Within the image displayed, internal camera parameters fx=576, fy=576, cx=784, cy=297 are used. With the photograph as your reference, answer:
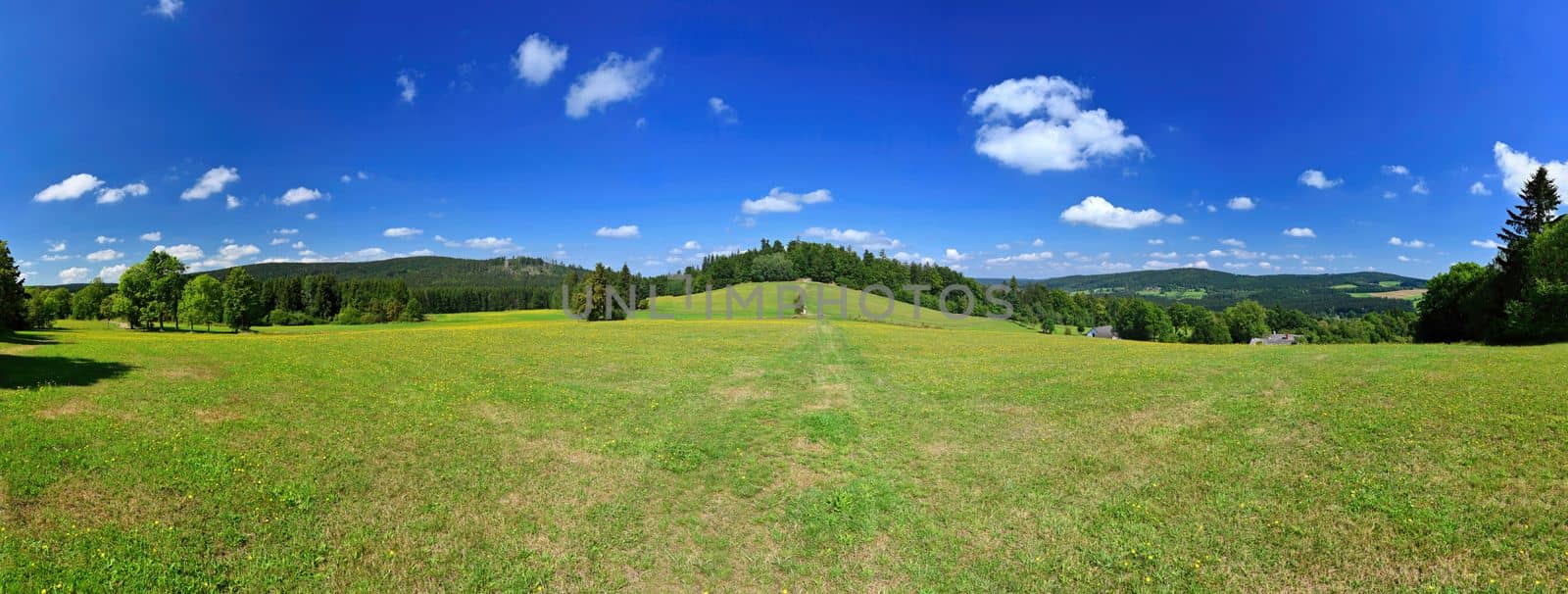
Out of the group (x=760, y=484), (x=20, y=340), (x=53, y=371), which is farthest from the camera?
(x=20, y=340)

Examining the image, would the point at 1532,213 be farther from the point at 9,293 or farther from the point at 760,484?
the point at 9,293

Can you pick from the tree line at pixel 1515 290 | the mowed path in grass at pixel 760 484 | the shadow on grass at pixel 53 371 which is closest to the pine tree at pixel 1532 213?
the tree line at pixel 1515 290

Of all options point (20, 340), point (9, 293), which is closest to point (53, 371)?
point (20, 340)

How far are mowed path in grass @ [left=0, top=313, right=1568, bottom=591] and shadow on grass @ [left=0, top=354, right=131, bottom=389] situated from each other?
20 cm

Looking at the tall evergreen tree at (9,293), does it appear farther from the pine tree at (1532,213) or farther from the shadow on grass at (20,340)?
the pine tree at (1532,213)

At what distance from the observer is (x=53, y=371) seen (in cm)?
1795

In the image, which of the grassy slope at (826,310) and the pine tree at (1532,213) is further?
the grassy slope at (826,310)

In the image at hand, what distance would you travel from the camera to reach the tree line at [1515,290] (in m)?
36.5

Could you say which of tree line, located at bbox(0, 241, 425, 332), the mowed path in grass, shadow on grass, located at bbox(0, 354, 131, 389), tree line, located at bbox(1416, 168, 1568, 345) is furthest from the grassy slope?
shadow on grass, located at bbox(0, 354, 131, 389)

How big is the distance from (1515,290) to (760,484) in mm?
59467

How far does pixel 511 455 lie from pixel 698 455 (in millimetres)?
4488

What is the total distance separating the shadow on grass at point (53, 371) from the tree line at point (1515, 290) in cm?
7107

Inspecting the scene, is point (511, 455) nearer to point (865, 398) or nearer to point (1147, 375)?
point (865, 398)

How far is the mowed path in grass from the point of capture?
8586 millimetres
